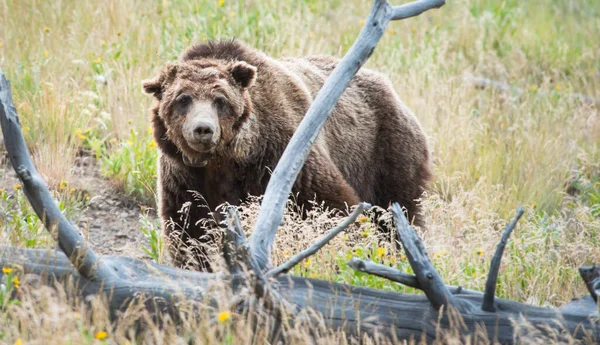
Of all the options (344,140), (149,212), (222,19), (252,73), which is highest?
(222,19)

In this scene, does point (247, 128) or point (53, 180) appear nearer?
point (247, 128)

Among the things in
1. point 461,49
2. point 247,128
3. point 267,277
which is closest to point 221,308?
point 267,277

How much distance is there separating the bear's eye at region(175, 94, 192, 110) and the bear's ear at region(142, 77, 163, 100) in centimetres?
29

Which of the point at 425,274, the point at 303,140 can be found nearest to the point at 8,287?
the point at 303,140

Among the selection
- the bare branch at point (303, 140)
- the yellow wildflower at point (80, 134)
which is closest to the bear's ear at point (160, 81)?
the bare branch at point (303, 140)

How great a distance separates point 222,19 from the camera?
9938mm

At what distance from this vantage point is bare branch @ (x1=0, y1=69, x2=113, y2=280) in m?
3.89

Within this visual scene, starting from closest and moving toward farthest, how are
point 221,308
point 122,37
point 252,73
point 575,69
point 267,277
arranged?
1. point 221,308
2. point 267,277
3. point 252,73
4. point 122,37
5. point 575,69

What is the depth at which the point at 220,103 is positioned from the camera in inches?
218

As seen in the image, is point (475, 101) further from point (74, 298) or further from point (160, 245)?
point (74, 298)

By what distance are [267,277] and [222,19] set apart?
21.8ft

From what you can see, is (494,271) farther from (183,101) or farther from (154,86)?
(154,86)

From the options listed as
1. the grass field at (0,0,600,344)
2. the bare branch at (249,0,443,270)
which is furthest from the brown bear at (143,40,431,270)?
the bare branch at (249,0,443,270)

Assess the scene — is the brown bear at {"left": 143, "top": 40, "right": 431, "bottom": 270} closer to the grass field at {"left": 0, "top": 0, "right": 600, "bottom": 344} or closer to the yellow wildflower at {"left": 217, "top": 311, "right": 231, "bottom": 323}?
the grass field at {"left": 0, "top": 0, "right": 600, "bottom": 344}
